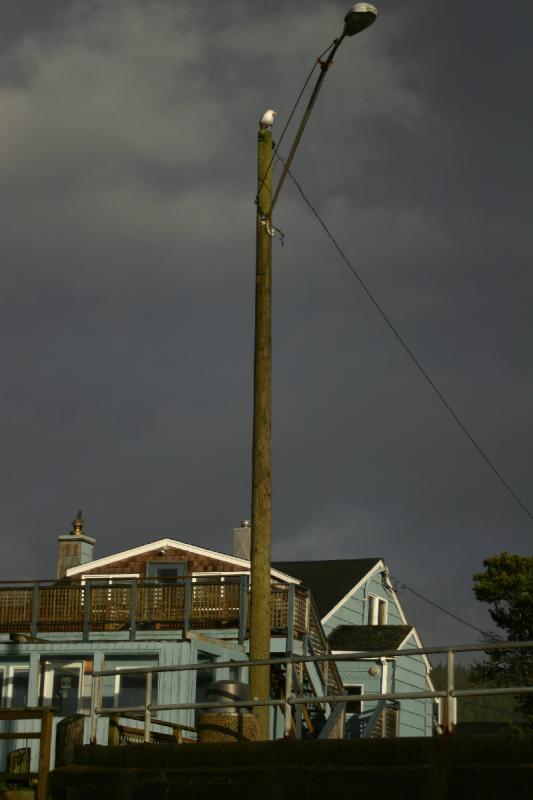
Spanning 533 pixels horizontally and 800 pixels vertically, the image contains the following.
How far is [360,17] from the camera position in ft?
54.4

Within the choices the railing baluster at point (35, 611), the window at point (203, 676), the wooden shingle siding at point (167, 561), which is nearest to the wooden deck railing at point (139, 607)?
the railing baluster at point (35, 611)

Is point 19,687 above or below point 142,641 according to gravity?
below

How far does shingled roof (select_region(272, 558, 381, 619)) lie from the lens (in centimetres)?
4172

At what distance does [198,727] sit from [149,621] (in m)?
11.5

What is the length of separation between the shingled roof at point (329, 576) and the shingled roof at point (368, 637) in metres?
0.85

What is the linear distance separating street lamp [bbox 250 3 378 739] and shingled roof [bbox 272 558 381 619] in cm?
2319

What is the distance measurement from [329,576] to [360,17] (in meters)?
30.0

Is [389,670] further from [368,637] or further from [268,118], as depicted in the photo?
[268,118]

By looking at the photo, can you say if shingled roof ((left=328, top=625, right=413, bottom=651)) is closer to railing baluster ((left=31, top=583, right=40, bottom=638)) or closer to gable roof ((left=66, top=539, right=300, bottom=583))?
gable roof ((left=66, top=539, right=300, bottom=583))

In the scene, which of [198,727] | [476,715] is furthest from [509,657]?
[476,715]

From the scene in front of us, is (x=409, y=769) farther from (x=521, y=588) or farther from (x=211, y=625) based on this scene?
(x=521, y=588)

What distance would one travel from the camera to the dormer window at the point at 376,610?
44.6m

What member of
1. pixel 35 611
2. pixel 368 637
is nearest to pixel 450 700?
pixel 35 611

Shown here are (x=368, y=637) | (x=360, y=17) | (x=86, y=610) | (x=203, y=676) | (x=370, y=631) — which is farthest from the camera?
A: (x=370, y=631)
